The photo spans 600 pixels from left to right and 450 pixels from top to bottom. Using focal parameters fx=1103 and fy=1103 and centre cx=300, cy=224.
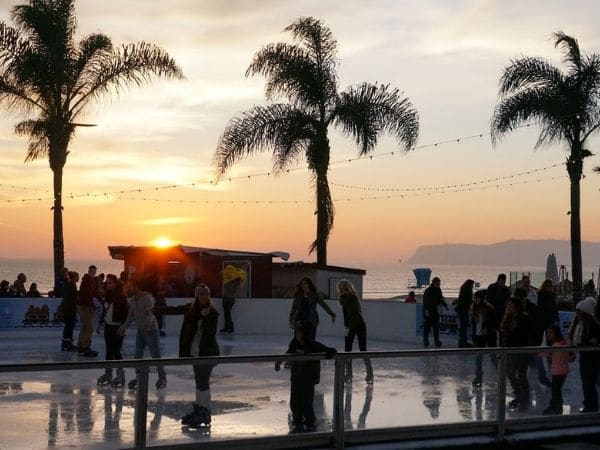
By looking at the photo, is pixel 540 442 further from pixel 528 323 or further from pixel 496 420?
pixel 528 323

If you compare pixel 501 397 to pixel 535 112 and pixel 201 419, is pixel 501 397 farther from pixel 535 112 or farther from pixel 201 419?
pixel 535 112

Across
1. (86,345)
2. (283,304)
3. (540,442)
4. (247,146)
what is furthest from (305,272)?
(540,442)

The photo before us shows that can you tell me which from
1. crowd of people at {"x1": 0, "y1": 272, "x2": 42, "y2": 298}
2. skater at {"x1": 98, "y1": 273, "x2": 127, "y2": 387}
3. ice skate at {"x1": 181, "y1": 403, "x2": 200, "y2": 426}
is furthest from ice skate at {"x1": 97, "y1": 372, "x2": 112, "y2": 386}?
crowd of people at {"x1": 0, "y1": 272, "x2": 42, "y2": 298}

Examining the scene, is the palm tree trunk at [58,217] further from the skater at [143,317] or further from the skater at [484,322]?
the skater at [484,322]

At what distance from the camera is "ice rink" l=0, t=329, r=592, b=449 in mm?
7594

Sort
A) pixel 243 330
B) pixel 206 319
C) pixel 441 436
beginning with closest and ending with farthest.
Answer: pixel 441 436, pixel 206 319, pixel 243 330

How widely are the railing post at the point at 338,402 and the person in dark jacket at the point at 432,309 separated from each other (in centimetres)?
1267

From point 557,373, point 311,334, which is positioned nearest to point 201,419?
point 311,334

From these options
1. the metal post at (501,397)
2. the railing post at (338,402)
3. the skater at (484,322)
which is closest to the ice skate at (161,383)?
the railing post at (338,402)

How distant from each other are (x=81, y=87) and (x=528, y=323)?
901 inches

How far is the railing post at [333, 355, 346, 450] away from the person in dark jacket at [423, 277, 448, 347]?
12.7 m

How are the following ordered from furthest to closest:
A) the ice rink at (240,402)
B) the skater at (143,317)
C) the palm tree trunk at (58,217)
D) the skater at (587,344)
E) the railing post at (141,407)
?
1. the palm tree trunk at (58,217)
2. the skater at (143,317)
3. the skater at (587,344)
4. the railing post at (141,407)
5. the ice rink at (240,402)

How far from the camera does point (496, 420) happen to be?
9734 mm

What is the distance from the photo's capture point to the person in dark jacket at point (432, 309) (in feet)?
71.1
